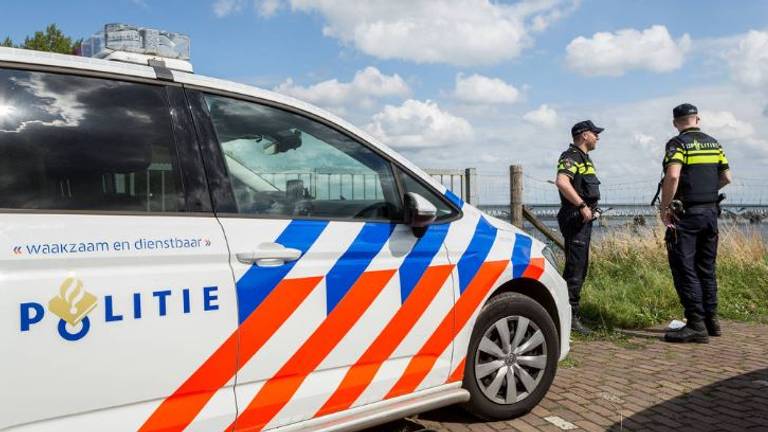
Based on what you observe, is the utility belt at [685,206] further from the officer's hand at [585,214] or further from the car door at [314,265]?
the car door at [314,265]

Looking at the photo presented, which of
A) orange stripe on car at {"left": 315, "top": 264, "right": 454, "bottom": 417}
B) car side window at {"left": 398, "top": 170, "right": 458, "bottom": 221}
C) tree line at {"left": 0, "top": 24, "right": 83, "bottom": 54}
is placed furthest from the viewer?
tree line at {"left": 0, "top": 24, "right": 83, "bottom": 54}

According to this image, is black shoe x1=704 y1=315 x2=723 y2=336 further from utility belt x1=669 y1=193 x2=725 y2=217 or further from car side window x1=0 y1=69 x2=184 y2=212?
car side window x1=0 y1=69 x2=184 y2=212

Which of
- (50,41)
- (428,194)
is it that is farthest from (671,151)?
(50,41)

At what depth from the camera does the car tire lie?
11.2 feet

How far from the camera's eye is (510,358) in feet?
11.7

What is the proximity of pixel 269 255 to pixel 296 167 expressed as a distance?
0.49m

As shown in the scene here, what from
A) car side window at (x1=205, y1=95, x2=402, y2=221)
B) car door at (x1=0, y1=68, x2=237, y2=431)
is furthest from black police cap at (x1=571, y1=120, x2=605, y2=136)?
car door at (x1=0, y1=68, x2=237, y2=431)

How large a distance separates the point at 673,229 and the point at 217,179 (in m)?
4.54

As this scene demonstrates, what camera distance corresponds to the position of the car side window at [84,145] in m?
2.15

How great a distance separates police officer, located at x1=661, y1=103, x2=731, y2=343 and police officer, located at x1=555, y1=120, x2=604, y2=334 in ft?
2.07

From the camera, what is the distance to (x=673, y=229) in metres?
5.78

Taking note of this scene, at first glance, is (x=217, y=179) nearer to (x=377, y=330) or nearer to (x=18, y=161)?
(x=18, y=161)

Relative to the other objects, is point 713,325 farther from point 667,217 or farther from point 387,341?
point 387,341

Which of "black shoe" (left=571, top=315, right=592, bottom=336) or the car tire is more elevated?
the car tire
